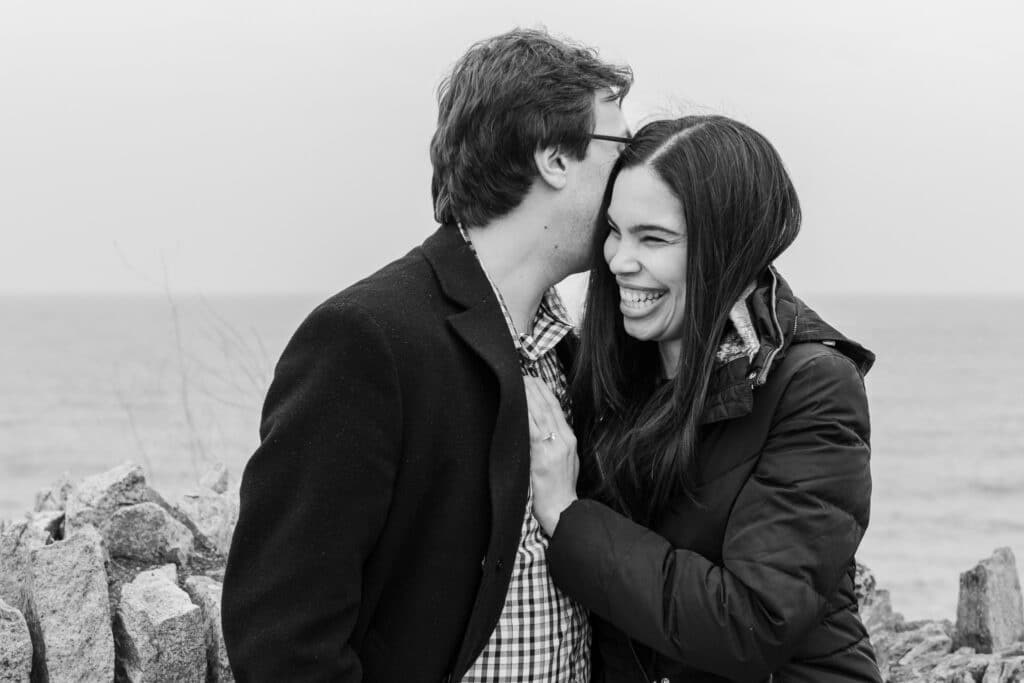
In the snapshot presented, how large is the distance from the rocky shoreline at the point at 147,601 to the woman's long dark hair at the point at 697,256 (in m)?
1.26

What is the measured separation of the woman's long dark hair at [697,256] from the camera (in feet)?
9.49

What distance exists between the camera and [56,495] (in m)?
4.64

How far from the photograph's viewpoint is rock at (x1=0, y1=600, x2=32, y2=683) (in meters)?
3.07

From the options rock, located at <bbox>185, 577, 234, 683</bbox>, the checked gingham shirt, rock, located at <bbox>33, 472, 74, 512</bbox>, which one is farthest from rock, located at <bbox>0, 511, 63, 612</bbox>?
the checked gingham shirt

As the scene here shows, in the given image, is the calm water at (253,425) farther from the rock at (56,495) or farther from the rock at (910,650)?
the rock at (910,650)

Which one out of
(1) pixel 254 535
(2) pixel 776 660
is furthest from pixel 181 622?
(2) pixel 776 660

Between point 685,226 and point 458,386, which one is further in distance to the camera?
point 685,226

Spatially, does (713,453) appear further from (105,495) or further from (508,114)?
(105,495)

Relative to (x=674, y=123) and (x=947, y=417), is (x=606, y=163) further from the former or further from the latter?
(x=947, y=417)

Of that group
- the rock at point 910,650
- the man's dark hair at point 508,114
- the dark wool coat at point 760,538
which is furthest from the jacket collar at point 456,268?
the rock at point 910,650

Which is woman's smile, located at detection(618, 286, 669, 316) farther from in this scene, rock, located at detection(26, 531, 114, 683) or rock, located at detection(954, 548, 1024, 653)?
rock, located at detection(954, 548, 1024, 653)

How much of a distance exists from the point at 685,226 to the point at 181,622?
1750 mm

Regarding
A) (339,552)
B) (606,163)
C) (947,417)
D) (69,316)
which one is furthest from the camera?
(69,316)

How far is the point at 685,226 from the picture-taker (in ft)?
9.59
